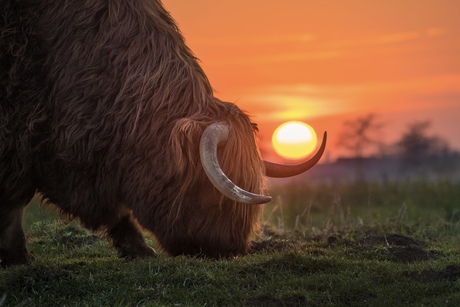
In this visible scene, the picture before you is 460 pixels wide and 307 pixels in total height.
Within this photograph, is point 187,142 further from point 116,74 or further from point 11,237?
point 11,237

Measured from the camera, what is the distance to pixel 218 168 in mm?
6840

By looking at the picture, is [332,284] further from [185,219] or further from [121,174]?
[121,174]

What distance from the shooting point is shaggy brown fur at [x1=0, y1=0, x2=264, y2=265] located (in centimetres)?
718

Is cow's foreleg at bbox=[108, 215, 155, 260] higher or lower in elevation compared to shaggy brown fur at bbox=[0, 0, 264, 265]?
lower

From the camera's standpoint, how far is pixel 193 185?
282 inches

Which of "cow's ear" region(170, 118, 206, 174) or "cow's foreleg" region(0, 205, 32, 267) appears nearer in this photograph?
"cow's ear" region(170, 118, 206, 174)

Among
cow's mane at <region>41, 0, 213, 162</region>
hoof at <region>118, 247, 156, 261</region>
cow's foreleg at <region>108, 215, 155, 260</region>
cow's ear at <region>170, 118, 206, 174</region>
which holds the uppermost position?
cow's mane at <region>41, 0, 213, 162</region>

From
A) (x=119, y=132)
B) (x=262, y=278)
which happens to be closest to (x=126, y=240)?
(x=119, y=132)

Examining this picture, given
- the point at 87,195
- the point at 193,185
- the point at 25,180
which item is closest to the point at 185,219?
the point at 193,185

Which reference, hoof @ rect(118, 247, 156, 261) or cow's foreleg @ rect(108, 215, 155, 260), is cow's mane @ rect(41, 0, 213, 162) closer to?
cow's foreleg @ rect(108, 215, 155, 260)

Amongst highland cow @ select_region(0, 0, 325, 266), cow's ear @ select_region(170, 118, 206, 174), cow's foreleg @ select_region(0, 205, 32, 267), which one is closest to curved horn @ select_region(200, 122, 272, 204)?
highland cow @ select_region(0, 0, 325, 266)

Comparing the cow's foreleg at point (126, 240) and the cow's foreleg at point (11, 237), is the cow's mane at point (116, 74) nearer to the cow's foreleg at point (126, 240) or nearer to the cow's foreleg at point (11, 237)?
the cow's foreleg at point (11, 237)

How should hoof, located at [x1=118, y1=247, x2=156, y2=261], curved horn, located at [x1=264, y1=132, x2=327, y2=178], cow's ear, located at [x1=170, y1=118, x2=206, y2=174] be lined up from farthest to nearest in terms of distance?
1. hoof, located at [x1=118, y1=247, x2=156, y2=261]
2. curved horn, located at [x1=264, y1=132, x2=327, y2=178]
3. cow's ear, located at [x1=170, y1=118, x2=206, y2=174]

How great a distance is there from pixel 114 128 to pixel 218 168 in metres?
1.10
